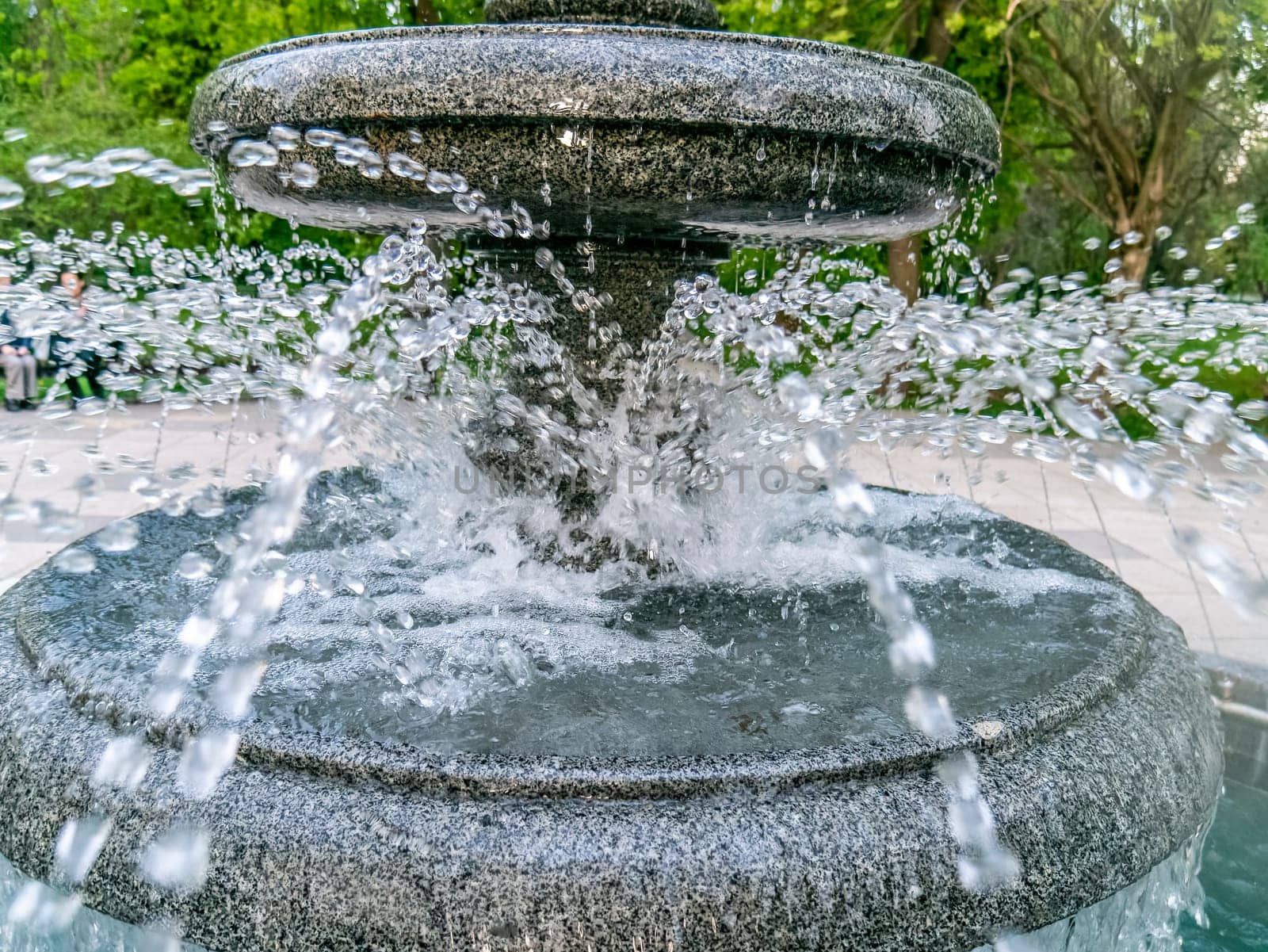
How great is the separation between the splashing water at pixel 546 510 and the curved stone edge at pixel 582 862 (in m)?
0.05

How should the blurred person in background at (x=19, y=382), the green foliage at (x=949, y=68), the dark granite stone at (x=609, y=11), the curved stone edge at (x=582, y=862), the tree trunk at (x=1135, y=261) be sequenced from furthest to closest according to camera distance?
the tree trunk at (x=1135, y=261)
the green foliage at (x=949, y=68)
the blurred person in background at (x=19, y=382)
the dark granite stone at (x=609, y=11)
the curved stone edge at (x=582, y=862)

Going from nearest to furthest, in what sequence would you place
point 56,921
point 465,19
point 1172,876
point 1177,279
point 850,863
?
point 850,863 < point 56,921 < point 1172,876 < point 465,19 < point 1177,279

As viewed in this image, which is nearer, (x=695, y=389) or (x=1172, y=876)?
(x=1172, y=876)

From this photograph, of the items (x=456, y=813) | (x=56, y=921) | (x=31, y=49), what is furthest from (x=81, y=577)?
(x=31, y=49)

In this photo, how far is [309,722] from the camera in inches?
74.3

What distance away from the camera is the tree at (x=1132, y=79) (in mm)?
11742

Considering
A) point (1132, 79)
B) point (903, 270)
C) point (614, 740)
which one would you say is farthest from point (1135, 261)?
point (614, 740)

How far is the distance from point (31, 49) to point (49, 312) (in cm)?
2335

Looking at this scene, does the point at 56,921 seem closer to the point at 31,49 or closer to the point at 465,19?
the point at 465,19

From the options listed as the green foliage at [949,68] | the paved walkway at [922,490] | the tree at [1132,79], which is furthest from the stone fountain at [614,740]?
the tree at [1132,79]

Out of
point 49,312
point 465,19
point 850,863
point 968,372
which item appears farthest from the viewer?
point 465,19

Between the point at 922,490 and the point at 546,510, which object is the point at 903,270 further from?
the point at 546,510

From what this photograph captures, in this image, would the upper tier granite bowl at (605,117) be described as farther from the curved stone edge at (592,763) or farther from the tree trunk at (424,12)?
the tree trunk at (424,12)

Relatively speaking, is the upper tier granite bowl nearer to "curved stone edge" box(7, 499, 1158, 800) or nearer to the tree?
"curved stone edge" box(7, 499, 1158, 800)
